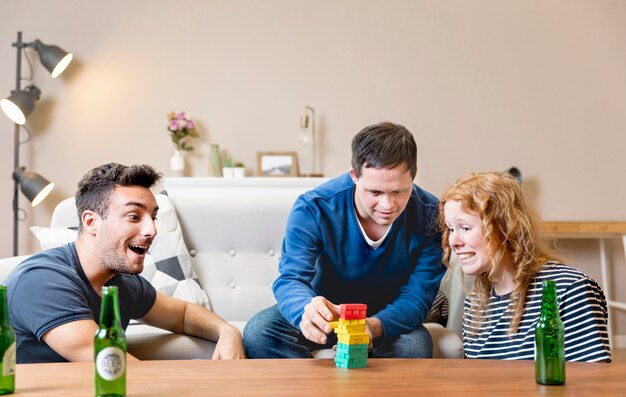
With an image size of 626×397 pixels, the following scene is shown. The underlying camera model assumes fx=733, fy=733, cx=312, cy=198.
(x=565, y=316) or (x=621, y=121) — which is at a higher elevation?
(x=621, y=121)

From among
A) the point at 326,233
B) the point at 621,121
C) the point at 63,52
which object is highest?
the point at 63,52

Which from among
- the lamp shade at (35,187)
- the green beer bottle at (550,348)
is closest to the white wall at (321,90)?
the lamp shade at (35,187)

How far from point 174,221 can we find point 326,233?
30.7 inches

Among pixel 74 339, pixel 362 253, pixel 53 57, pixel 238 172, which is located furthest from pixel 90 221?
pixel 53 57

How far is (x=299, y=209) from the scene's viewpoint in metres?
2.24

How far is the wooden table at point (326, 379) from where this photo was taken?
4.17 ft

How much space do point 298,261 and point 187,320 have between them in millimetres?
398

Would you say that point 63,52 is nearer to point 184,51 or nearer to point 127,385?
point 184,51

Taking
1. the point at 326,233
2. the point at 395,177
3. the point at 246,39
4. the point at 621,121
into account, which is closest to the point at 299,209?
the point at 326,233

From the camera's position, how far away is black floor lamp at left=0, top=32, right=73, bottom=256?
4500 millimetres

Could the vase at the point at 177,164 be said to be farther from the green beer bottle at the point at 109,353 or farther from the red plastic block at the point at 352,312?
the green beer bottle at the point at 109,353

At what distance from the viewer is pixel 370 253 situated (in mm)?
2250

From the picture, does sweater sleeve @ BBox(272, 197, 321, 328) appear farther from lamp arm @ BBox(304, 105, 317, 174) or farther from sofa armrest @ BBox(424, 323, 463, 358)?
lamp arm @ BBox(304, 105, 317, 174)

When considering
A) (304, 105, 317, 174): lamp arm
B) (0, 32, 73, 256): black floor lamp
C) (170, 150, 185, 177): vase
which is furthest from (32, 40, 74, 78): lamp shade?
(304, 105, 317, 174): lamp arm
